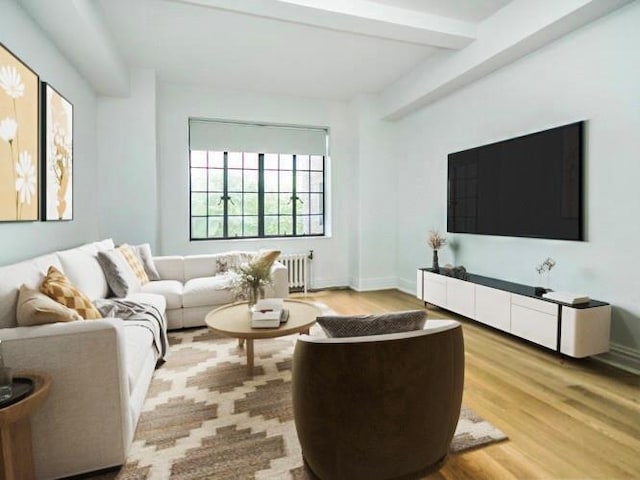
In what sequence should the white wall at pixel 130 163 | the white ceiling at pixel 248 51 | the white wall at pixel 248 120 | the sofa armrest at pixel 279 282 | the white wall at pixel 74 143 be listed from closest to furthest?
the white wall at pixel 74 143 < the white ceiling at pixel 248 51 < the sofa armrest at pixel 279 282 < the white wall at pixel 130 163 < the white wall at pixel 248 120

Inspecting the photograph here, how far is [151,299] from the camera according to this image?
3.17m

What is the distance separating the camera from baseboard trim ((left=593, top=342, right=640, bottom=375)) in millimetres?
2598

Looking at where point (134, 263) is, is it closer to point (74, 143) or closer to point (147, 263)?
point (147, 263)

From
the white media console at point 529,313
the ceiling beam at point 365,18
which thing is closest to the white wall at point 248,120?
the white media console at point 529,313

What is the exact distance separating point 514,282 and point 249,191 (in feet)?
12.2

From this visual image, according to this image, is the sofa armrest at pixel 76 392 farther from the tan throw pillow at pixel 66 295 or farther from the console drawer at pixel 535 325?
the console drawer at pixel 535 325

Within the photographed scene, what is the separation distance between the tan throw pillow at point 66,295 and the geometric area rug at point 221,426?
0.67m

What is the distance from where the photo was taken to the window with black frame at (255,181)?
5191 millimetres

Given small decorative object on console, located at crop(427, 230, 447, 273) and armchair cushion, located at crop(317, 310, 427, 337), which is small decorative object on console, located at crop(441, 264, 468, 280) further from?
armchair cushion, located at crop(317, 310, 427, 337)

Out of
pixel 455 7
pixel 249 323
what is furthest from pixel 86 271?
pixel 455 7

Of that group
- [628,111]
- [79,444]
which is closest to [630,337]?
[628,111]

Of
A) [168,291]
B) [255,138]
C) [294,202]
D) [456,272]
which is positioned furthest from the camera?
[294,202]

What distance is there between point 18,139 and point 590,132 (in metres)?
4.20

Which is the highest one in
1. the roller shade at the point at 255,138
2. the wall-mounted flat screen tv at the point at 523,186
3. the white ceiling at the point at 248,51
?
the white ceiling at the point at 248,51
